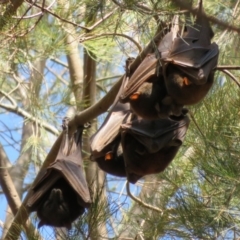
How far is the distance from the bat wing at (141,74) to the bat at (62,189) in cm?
48

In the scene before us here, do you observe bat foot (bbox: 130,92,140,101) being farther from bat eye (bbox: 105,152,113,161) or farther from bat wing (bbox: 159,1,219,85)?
bat eye (bbox: 105,152,113,161)

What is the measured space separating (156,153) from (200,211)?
0.31m

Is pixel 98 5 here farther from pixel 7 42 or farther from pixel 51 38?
pixel 51 38

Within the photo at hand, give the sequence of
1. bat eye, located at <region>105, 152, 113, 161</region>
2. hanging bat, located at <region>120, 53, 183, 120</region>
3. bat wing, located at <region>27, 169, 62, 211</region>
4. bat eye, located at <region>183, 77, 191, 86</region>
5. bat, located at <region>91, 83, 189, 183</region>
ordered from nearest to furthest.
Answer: bat eye, located at <region>183, 77, 191, 86</region> → hanging bat, located at <region>120, 53, 183, 120</region> → bat, located at <region>91, 83, 189, 183</region> → bat eye, located at <region>105, 152, 113, 161</region> → bat wing, located at <region>27, 169, 62, 211</region>

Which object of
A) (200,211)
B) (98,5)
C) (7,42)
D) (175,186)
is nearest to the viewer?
(98,5)

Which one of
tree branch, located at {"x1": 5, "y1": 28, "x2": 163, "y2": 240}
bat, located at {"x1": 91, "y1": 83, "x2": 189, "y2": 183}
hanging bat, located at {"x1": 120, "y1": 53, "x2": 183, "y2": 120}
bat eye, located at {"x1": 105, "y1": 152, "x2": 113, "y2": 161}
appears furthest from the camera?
bat eye, located at {"x1": 105, "y1": 152, "x2": 113, "y2": 161}

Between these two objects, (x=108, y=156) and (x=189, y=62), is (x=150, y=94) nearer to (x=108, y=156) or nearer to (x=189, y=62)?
(x=189, y=62)

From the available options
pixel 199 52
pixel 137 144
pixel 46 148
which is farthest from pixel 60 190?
pixel 46 148

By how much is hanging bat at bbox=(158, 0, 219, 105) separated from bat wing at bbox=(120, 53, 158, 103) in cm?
4

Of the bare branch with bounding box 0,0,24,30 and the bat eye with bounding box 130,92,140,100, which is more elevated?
the bare branch with bounding box 0,0,24,30

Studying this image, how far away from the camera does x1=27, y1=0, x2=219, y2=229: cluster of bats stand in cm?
238

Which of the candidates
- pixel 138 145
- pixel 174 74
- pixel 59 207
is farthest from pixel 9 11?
pixel 59 207

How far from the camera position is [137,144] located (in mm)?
2766

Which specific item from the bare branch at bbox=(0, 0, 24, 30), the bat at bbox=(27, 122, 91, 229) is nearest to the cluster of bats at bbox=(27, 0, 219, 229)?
the bat at bbox=(27, 122, 91, 229)
